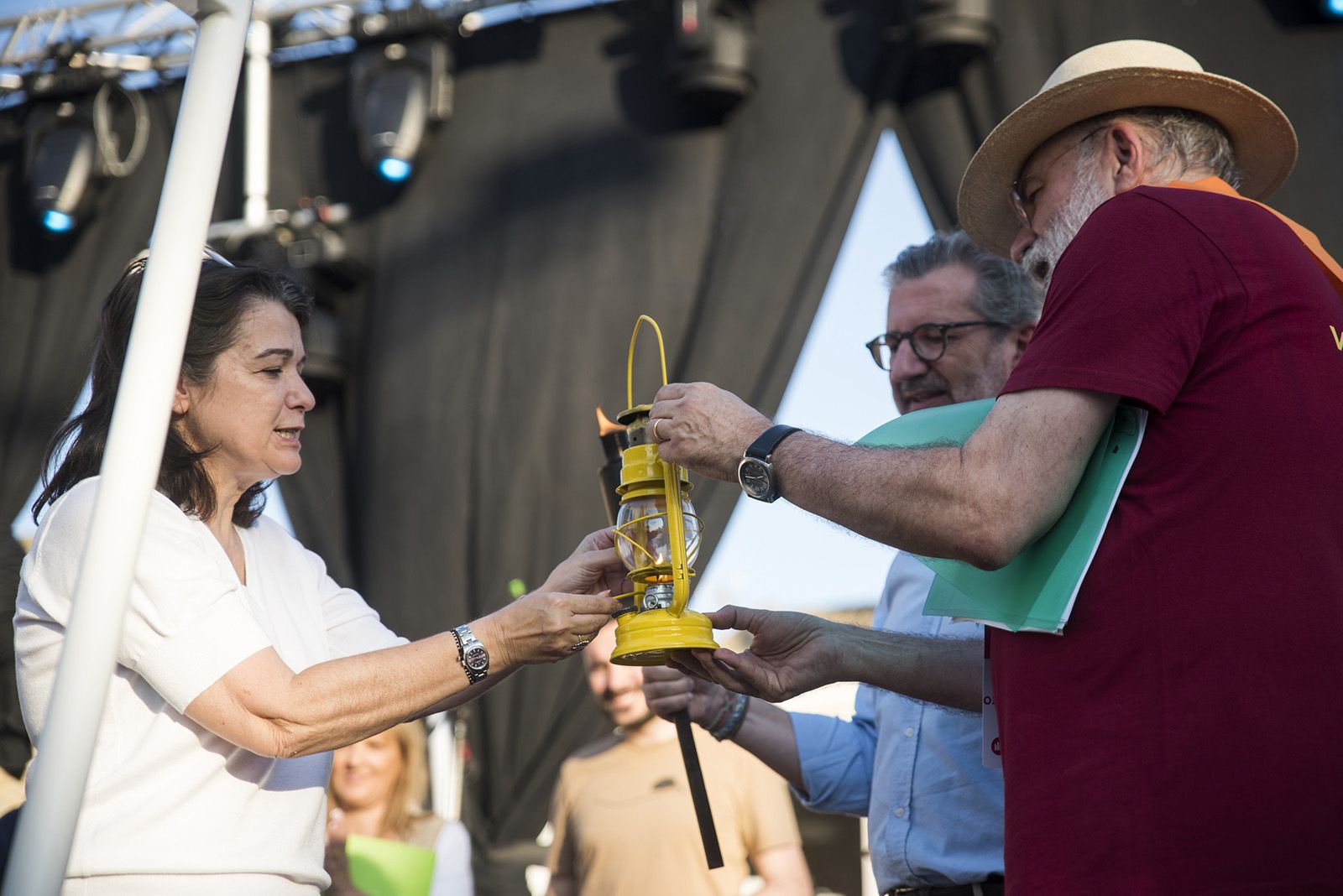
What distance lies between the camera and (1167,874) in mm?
1534

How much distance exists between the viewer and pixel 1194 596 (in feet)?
5.24

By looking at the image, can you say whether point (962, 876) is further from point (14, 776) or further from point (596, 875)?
point (14, 776)

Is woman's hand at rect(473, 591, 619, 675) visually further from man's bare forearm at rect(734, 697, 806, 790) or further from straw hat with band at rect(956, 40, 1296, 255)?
straw hat with band at rect(956, 40, 1296, 255)

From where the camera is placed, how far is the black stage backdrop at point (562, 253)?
5.42 m

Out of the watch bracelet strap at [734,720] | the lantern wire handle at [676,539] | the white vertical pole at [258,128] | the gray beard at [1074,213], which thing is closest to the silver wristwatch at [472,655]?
the lantern wire handle at [676,539]

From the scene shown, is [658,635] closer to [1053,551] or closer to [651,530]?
[651,530]

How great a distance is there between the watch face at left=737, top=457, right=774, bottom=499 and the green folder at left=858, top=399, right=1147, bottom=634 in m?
0.17

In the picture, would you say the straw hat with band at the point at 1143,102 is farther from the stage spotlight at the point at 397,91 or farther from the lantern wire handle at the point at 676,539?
the stage spotlight at the point at 397,91

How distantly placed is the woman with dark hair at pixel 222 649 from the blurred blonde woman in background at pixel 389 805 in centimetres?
219

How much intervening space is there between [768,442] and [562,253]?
4.24 m

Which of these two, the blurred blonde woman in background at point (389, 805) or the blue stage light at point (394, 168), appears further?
the blue stage light at point (394, 168)

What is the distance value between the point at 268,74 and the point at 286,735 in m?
5.32

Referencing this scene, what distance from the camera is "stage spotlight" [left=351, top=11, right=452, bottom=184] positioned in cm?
596

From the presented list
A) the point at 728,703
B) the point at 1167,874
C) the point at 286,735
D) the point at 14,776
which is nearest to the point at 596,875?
the point at 728,703
